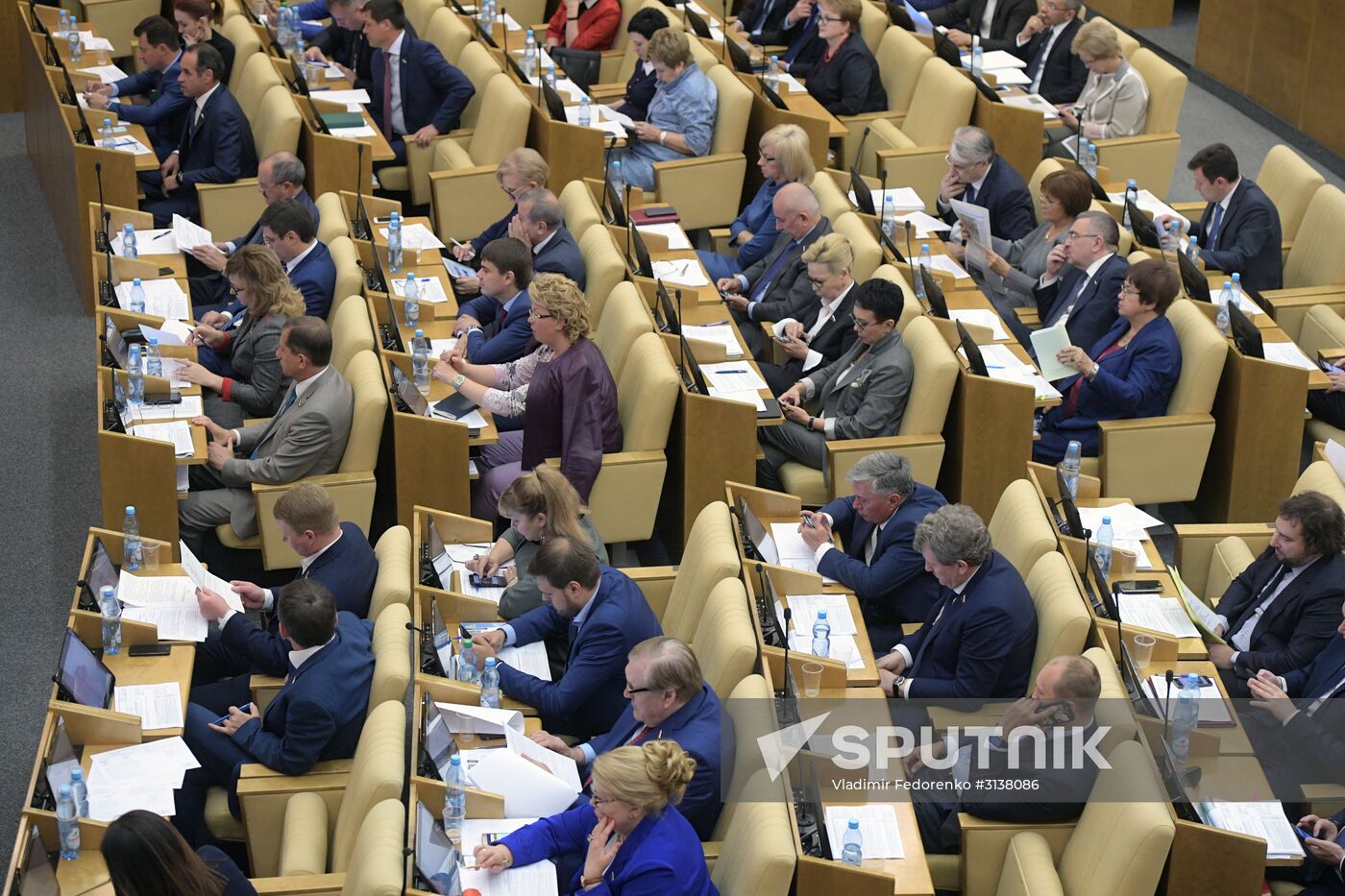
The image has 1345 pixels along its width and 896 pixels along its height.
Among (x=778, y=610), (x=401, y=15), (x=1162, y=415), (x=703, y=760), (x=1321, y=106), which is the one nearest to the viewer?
(x=703, y=760)

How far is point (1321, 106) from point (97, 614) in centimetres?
810

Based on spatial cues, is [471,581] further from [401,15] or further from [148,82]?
[148,82]

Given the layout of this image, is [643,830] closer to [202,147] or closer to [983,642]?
[983,642]

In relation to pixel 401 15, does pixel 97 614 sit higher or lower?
lower

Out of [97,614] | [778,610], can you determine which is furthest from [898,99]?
[97,614]

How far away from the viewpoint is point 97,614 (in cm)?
486

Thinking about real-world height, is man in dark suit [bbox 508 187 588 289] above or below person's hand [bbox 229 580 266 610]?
above

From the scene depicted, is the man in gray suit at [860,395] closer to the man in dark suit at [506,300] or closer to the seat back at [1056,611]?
the man in dark suit at [506,300]

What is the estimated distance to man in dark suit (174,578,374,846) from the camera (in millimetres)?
4461

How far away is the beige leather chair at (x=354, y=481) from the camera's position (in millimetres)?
5891

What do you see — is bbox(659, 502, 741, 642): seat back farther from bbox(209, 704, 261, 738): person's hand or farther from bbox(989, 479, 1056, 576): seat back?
bbox(209, 704, 261, 738): person's hand

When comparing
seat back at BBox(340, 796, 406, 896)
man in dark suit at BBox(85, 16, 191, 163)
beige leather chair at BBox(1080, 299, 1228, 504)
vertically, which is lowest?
beige leather chair at BBox(1080, 299, 1228, 504)

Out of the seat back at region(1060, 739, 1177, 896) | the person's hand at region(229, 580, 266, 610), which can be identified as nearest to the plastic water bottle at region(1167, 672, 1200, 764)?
the seat back at region(1060, 739, 1177, 896)

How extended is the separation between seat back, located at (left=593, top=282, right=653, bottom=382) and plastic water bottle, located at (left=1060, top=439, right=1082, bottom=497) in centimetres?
163
